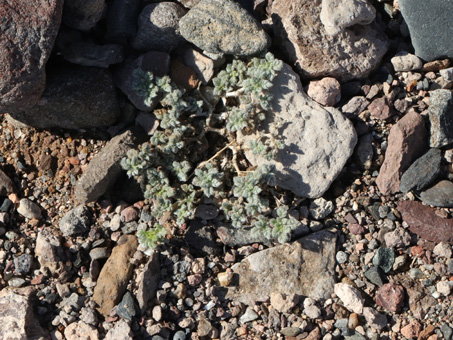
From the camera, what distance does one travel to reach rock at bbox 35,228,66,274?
169 inches

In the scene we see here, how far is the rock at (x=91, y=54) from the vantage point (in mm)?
4273

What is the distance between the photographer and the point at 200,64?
178 inches

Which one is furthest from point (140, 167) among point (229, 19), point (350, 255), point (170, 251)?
point (350, 255)

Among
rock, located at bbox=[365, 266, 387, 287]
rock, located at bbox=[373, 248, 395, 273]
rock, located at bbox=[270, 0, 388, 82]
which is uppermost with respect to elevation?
rock, located at bbox=[270, 0, 388, 82]

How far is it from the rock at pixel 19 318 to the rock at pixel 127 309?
555 mm

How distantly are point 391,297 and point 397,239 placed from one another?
17.8 inches

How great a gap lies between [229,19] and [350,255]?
2.08 metres

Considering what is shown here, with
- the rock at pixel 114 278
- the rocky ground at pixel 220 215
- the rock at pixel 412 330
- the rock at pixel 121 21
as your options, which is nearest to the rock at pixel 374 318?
the rocky ground at pixel 220 215

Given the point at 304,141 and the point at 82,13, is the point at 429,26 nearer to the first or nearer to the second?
the point at 304,141

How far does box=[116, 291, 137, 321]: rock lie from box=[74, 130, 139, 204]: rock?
85cm

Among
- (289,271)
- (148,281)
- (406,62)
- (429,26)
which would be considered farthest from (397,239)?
(148,281)

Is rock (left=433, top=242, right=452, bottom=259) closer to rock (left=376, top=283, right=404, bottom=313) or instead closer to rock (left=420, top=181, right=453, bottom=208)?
rock (left=420, top=181, right=453, bottom=208)

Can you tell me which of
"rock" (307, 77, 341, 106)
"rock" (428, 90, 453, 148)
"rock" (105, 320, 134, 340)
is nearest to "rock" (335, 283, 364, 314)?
"rock" (428, 90, 453, 148)

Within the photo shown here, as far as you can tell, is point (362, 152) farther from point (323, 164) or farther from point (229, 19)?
point (229, 19)
